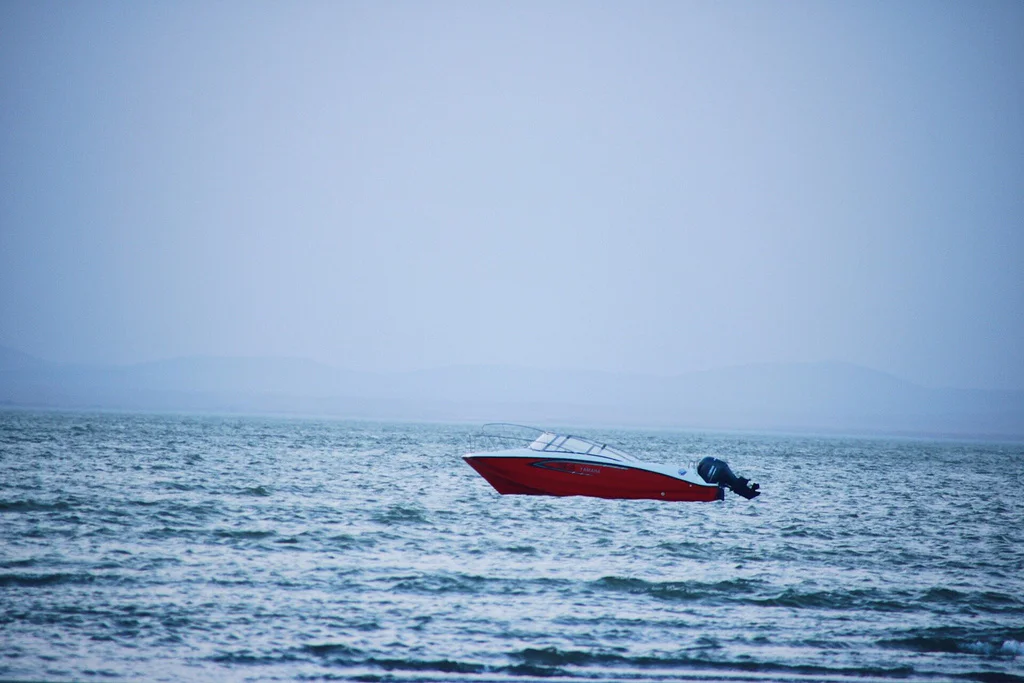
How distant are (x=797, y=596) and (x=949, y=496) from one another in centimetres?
3327

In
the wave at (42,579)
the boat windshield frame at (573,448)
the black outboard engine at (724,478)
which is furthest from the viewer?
the boat windshield frame at (573,448)

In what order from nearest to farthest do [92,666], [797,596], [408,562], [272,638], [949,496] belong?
[92,666]
[272,638]
[797,596]
[408,562]
[949,496]

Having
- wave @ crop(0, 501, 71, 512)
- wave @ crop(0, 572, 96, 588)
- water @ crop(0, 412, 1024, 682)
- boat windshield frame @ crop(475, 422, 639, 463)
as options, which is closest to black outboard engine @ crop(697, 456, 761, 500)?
water @ crop(0, 412, 1024, 682)

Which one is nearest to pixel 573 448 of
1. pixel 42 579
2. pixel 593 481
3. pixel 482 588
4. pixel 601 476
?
pixel 593 481

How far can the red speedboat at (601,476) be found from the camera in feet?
107

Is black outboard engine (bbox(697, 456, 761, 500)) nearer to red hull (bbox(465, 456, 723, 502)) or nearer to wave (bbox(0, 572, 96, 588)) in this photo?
red hull (bbox(465, 456, 723, 502))

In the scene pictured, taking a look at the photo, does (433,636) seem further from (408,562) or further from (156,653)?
(408,562)

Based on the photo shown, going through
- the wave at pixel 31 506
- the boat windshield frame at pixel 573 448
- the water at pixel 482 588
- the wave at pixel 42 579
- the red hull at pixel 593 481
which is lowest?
the water at pixel 482 588

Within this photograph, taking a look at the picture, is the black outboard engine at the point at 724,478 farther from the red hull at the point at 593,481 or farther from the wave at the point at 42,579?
the wave at the point at 42,579

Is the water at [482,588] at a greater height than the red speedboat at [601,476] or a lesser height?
lesser

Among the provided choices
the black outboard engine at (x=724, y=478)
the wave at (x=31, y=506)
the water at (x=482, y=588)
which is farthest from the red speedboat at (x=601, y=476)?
the wave at (x=31, y=506)

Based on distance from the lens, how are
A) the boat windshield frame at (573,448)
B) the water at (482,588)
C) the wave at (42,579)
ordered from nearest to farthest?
the water at (482,588) → the wave at (42,579) → the boat windshield frame at (573,448)

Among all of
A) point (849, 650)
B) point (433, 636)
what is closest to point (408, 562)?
point (433, 636)

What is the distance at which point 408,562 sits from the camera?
2041 cm
